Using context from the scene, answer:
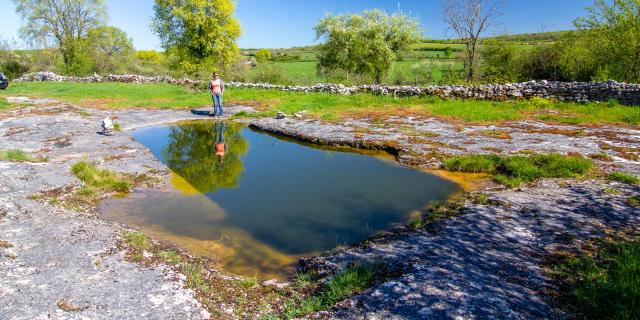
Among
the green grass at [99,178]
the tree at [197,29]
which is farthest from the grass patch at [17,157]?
the tree at [197,29]

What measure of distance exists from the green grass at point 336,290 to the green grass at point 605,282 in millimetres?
2201

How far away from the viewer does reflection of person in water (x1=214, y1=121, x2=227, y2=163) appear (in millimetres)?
12609

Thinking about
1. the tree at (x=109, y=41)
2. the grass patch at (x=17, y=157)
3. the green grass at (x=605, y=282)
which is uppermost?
the tree at (x=109, y=41)

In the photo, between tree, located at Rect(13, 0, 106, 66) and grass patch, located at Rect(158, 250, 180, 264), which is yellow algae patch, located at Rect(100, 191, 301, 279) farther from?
tree, located at Rect(13, 0, 106, 66)

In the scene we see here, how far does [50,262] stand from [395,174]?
7.56 meters

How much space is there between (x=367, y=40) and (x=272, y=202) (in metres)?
29.9

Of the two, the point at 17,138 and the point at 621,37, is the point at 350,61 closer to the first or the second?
the point at 621,37

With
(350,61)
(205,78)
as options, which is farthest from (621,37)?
(205,78)

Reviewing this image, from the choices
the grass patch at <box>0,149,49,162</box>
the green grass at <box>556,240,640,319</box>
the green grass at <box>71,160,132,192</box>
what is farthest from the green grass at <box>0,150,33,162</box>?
the green grass at <box>556,240,640,319</box>

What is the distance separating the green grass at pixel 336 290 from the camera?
14.0ft

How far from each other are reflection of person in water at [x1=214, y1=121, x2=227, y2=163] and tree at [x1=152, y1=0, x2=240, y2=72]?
1850 centimetres

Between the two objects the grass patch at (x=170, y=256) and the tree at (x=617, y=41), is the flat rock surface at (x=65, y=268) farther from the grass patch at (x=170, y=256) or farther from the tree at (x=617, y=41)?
the tree at (x=617, y=41)

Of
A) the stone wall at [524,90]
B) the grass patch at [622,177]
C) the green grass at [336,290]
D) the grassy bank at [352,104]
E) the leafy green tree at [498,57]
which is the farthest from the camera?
the leafy green tree at [498,57]

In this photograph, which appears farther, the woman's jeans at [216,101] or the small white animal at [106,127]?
the woman's jeans at [216,101]
